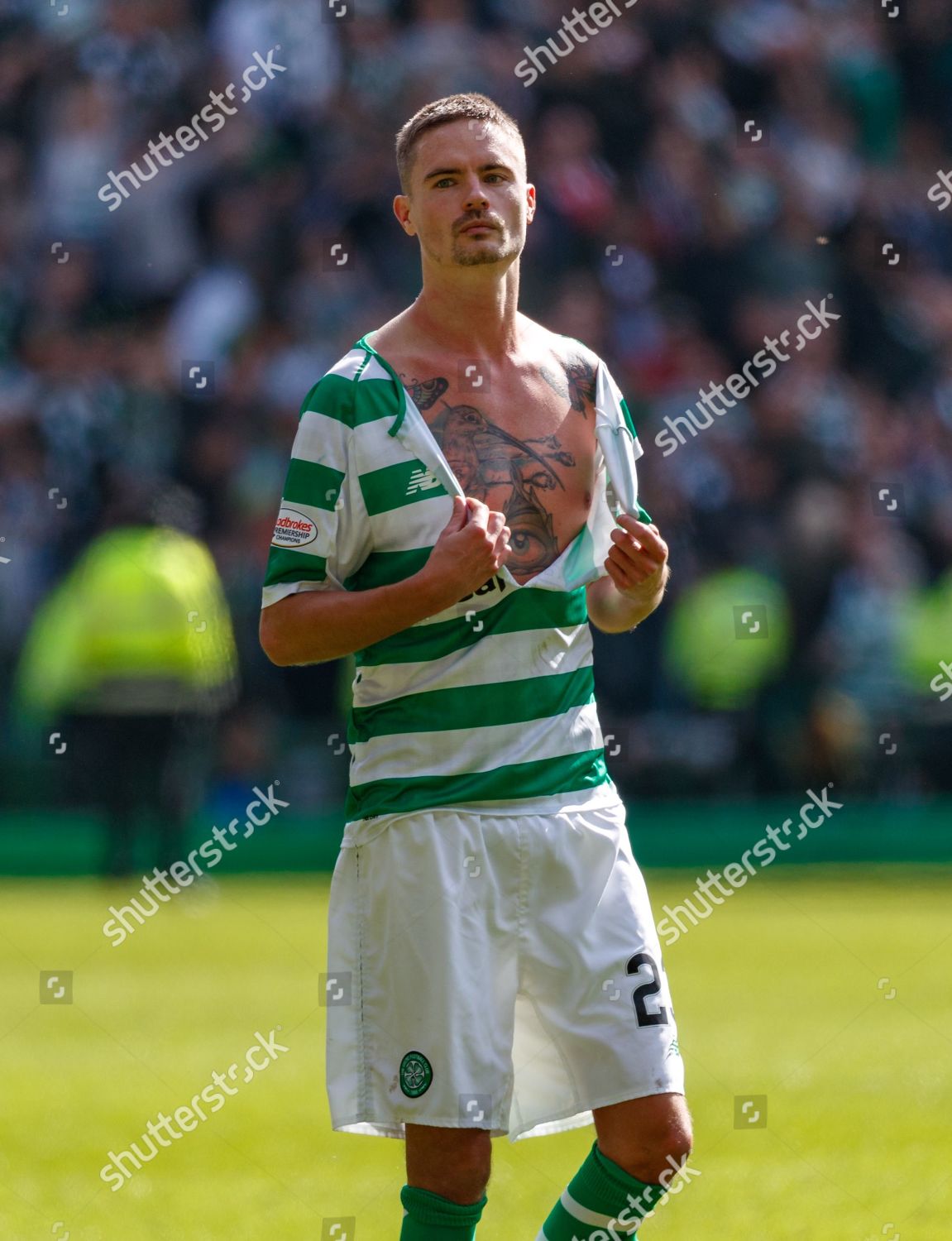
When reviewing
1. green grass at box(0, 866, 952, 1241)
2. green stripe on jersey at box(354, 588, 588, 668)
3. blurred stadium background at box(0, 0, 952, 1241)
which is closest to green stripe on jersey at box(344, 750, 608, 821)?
green stripe on jersey at box(354, 588, 588, 668)

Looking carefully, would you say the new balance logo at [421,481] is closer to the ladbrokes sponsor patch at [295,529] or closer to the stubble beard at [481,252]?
the ladbrokes sponsor patch at [295,529]

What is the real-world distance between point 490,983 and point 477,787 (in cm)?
34

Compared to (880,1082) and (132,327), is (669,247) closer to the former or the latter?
(132,327)

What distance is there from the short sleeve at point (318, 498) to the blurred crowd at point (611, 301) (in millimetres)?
9623

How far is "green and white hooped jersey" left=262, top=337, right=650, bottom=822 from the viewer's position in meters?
3.62

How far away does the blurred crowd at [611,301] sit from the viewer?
548 inches

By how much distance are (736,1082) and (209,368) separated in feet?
30.2

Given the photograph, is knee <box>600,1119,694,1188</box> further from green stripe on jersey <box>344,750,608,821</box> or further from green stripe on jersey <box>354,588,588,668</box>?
green stripe on jersey <box>354,588,588,668</box>

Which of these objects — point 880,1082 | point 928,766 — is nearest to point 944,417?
point 928,766

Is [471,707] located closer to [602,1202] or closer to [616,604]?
[616,604]

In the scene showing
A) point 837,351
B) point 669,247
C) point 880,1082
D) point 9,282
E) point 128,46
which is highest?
point 128,46

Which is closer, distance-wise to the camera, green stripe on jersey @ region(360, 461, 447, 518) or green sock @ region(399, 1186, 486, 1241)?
green sock @ region(399, 1186, 486, 1241)

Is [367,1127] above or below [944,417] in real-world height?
above

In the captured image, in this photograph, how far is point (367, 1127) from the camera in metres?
3.60
